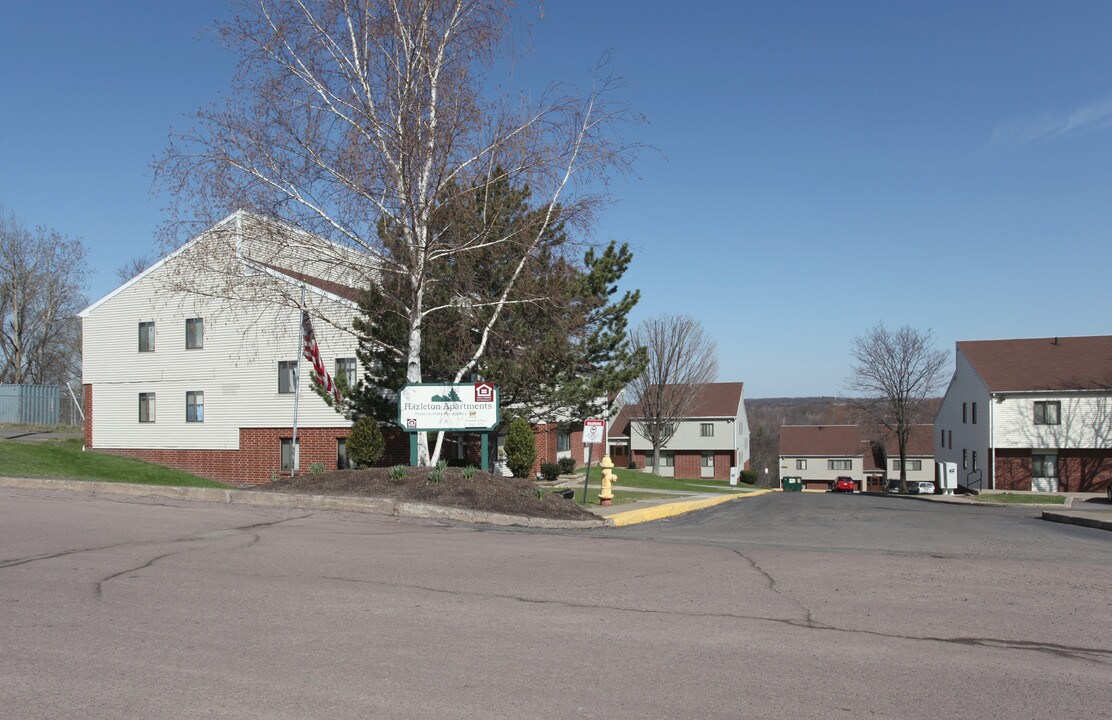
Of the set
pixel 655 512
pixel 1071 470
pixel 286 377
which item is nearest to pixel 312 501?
pixel 655 512

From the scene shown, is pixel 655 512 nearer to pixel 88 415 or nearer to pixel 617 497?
pixel 617 497

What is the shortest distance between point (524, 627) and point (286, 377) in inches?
1115

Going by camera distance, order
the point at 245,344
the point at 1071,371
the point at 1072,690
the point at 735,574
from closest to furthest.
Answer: the point at 1072,690
the point at 735,574
the point at 245,344
the point at 1071,371

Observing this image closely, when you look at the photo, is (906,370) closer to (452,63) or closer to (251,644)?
(452,63)

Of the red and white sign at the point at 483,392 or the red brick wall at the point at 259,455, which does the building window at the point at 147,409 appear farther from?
the red and white sign at the point at 483,392

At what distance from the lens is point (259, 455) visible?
33.8 m

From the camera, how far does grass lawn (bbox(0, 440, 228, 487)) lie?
2317cm

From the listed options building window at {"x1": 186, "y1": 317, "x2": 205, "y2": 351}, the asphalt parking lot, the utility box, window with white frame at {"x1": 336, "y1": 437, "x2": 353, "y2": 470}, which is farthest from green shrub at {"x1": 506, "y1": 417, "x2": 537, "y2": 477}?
the utility box

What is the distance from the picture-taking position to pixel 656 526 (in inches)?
685

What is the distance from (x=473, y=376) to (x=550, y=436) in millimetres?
12900

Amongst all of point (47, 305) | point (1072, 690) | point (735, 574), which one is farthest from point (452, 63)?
point (47, 305)

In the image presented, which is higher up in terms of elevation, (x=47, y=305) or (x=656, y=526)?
(x=47, y=305)

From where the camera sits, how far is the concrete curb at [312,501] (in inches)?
599

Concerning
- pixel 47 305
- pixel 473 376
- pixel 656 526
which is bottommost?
pixel 656 526
